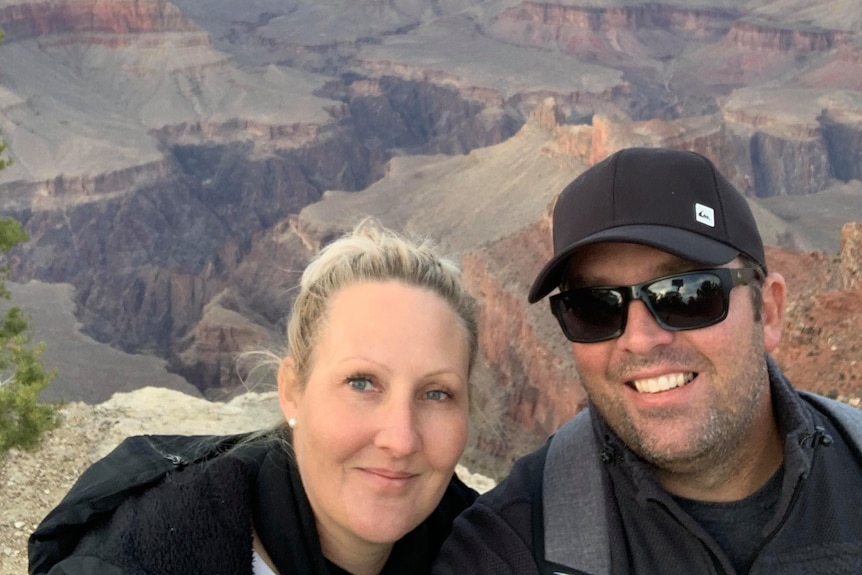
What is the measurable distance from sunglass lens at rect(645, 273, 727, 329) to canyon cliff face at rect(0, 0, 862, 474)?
1.31 meters

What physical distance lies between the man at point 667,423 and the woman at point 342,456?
388 millimetres

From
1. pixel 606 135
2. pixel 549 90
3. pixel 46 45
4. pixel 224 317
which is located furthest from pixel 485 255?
pixel 46 45

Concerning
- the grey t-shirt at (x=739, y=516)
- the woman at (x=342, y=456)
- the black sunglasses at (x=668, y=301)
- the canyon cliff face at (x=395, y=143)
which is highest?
the black sunglasses at (x=668, y=301)

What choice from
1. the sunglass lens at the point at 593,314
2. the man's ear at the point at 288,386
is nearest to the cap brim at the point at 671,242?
the sunglass lens at the point at 593,314

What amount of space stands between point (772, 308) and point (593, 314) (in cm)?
88

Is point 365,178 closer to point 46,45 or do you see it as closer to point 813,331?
point 46,45

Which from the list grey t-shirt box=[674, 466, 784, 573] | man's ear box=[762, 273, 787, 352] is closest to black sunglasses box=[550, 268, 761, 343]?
man's ear box=[762, 273, 787, 352]

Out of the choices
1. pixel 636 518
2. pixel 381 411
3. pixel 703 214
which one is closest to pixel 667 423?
pixel 636 518

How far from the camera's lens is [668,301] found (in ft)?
12.4

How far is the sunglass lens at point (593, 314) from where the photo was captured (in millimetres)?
3861

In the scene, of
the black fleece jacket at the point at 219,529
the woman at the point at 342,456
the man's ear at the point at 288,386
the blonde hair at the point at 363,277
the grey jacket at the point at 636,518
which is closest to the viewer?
the black fleece jacket at the point at 219,529

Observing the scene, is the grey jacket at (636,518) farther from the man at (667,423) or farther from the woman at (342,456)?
the woman at (342,456)

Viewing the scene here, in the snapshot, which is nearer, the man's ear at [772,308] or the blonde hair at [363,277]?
the blonde hair at [363,277]

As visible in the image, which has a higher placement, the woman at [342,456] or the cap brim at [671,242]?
the cap brim at [671,242]
